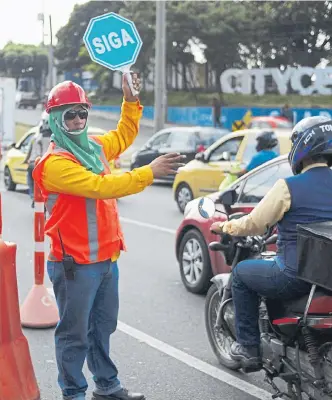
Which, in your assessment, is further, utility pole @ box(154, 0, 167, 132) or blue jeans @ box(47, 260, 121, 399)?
utility pole @ box(154, 0, 167, 132)

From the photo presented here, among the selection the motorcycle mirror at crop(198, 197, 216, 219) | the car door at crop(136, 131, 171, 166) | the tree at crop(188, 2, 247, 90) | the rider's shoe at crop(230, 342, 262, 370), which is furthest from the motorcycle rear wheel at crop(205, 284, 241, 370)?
the tree at crop(188, 2, 247, 90)

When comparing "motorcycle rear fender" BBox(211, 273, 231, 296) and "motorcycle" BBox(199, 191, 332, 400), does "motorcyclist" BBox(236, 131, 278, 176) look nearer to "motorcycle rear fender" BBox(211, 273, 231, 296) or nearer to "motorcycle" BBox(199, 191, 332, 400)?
"motorcycle rear fender" BBox(211, 273, 231, 296)

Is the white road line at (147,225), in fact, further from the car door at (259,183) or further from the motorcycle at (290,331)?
the motorcycle at (290,331)

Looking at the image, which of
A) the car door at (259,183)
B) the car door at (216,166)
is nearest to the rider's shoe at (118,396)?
the car door at (259,183)

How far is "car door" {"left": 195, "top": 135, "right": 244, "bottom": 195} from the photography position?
1446 cm

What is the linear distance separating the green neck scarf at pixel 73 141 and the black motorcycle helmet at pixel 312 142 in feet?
3.72

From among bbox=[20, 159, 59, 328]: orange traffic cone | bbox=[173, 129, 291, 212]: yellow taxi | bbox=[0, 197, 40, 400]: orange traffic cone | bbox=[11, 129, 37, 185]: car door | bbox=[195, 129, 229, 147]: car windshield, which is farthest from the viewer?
bbox=[195, 129, 229, 147]: car windshield

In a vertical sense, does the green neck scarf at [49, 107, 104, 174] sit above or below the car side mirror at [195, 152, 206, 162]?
above

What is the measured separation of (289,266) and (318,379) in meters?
0.64

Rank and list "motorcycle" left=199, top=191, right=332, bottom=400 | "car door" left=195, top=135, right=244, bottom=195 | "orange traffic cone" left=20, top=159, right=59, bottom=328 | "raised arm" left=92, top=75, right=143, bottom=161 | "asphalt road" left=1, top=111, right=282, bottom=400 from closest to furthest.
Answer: "motorcycle" left=199, top=191, right=332, bottom=400
"raised arm" left=92, top=75, right=143, bottom=161
"asphalt road" left=1, top=111, right=282, bottom=400
"orange traffic cone" left=20, top=159, right=59, bottom=328
"car door" left=195, top=135, right=244, bottom=195

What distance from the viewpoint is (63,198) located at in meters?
4.66

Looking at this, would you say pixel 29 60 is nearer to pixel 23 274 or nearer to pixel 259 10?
pixel 23 274

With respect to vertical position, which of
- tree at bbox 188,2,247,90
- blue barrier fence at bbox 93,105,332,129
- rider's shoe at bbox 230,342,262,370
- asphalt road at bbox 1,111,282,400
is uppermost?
tree at bbox 188,2,247,90

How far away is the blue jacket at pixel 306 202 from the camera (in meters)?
4.57
